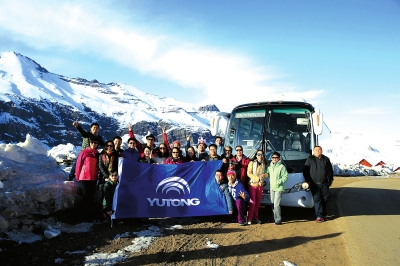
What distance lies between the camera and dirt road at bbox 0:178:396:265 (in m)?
5.19

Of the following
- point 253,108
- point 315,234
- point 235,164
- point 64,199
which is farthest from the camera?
point 253,108

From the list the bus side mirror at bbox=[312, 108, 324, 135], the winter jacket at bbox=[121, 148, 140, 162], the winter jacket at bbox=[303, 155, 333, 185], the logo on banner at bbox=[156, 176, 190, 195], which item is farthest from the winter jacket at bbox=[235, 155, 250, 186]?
the winter jacket at bbox=[121, 148, 140, 162]

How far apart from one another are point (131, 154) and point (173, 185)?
1390 mm

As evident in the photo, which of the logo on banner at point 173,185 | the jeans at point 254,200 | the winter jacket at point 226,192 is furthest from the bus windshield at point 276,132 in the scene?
the logo on banner at point 173,185

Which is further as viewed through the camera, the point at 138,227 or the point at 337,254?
the point at 138,227

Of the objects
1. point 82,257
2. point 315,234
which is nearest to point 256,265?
point 315,234

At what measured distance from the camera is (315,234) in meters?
6.80

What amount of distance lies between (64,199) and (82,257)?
259 cm

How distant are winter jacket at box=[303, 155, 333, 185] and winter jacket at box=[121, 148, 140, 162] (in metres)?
4.35

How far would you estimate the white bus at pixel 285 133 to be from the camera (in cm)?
800

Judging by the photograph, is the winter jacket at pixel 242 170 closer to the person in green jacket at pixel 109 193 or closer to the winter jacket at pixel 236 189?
the winter jacket at pixel 236 189

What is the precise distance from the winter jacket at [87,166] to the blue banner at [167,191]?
606 mm

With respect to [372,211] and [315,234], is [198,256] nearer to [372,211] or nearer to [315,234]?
[315,234]

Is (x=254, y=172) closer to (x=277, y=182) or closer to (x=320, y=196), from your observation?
(x=277, y=182)
